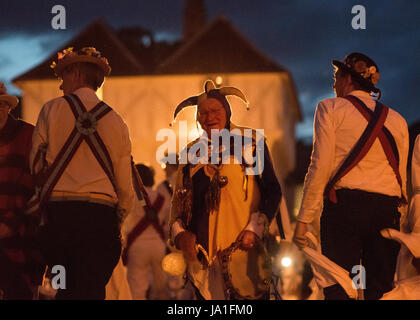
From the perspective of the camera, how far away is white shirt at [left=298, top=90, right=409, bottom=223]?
17.6 feet

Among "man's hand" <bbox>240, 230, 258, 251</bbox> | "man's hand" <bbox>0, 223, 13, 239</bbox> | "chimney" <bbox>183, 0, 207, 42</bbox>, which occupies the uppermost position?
"chimney" <bbox>183, 0, 207, 42</bbox>

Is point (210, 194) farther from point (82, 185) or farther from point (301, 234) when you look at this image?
point (82, 185)

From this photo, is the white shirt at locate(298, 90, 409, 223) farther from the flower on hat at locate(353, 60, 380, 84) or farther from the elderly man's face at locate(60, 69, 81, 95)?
the elderly man's face at locate(60, 69, 81, 95)

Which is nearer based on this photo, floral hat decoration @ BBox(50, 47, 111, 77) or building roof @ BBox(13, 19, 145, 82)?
floral hat decoration @ BBox(50, 47, 111, 77)

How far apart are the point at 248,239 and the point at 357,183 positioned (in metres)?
0.82

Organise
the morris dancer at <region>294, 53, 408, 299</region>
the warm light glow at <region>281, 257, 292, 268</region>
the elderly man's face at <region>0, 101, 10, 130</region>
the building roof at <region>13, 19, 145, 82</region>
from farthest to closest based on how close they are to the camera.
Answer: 1. the building roof at <region>13, 19, 145, 82</region>
2. the warm light glow at <region>281, 257, 292, 268</region>
3. the elderly man's face at <region>0, 101, 10, 130</region>
4. the morris dancer at <region>294, 53, 408, 299</region>

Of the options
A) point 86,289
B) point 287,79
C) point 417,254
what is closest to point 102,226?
point 86,289

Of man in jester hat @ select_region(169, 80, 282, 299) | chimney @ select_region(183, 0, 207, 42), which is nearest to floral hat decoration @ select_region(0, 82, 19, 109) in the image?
man in jester hat @ select_region(169, 80, 282, 299)

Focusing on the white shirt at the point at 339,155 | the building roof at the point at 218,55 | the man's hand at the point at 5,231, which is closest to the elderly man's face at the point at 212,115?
the white shirt at the point at 339,155

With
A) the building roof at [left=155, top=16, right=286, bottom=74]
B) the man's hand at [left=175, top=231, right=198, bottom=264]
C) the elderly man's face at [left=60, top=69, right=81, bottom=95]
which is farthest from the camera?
the building roof at [left=155, top=16, right=286, bottom=74]

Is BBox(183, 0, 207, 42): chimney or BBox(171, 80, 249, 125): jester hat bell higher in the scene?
BBox(183, 0, 207, 42): chimney

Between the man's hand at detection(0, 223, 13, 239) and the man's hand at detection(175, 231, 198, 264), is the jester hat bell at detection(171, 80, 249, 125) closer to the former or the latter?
the man's hand at detection(175, 231, 198, 264)

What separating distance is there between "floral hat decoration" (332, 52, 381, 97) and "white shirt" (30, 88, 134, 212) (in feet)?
5.44

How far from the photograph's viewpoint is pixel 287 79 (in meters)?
34.2
